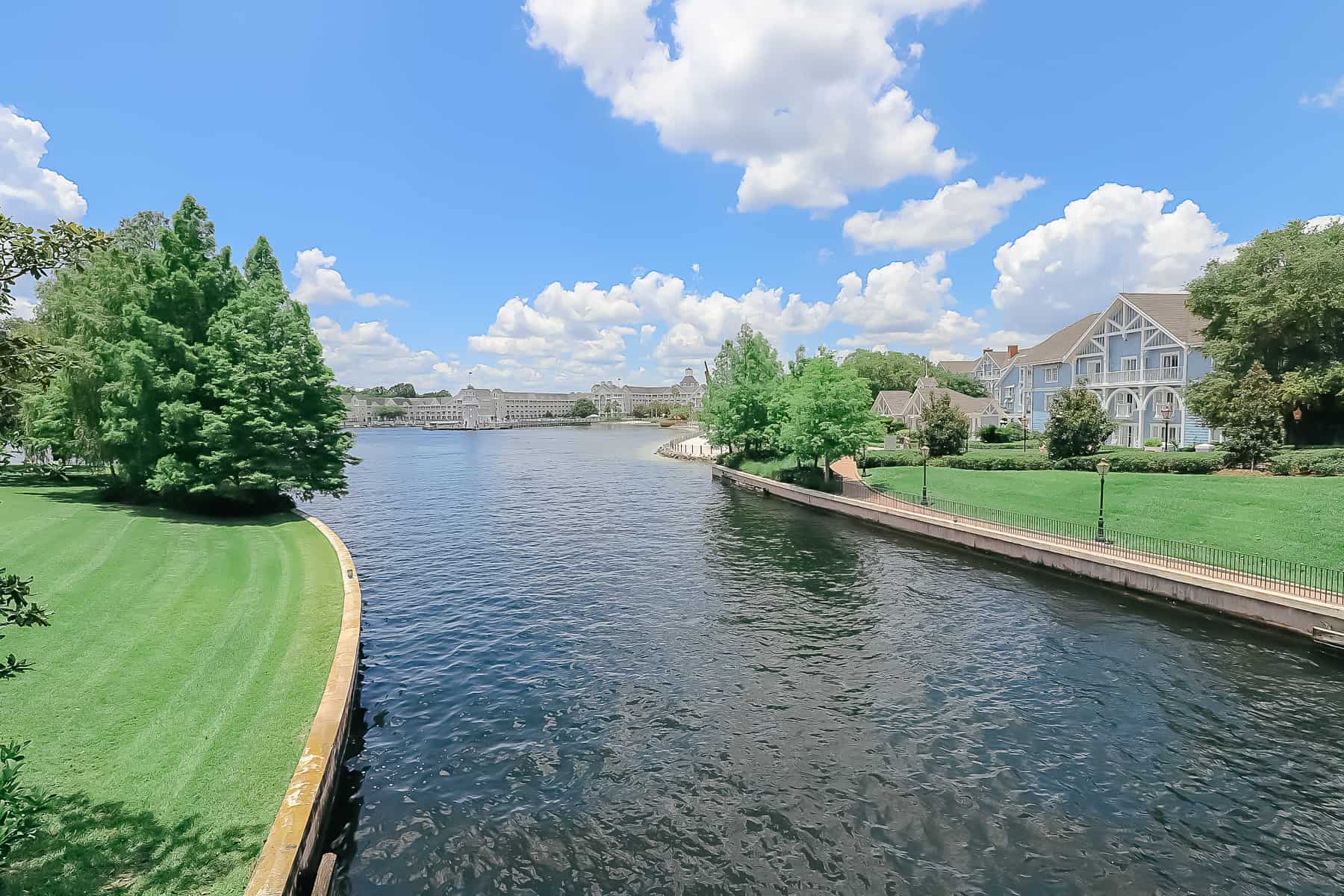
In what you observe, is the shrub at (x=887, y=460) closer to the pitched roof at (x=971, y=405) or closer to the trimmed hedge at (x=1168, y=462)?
the trimmed hedge at (x=1168, y=462)

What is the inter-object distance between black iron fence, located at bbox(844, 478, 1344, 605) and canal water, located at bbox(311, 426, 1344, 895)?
2.25m

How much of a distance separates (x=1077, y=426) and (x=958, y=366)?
377 ft

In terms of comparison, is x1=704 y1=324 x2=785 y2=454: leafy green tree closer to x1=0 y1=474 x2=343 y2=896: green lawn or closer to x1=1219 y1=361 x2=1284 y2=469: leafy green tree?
x1=1219 y1=361 x2=1284 y2=469: leafy green tree

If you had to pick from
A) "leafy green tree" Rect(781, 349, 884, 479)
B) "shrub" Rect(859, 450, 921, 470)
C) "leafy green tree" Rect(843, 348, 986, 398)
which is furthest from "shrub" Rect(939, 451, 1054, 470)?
"leafy green tree" Rect(843, 348, 986, 398)

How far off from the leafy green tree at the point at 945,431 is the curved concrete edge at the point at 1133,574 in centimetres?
1951

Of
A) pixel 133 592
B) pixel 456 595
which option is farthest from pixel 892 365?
pixel 133 592

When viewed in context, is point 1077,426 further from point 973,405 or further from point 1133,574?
point 973,405

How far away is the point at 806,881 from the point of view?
916 centimetres

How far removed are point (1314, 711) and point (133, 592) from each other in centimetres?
2854

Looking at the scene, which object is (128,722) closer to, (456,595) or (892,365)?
(456,595)

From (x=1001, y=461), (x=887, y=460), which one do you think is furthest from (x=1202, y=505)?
(x=887, y=460)

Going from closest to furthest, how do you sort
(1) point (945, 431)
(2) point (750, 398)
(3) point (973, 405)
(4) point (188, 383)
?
1. (4) point (188, 383)
2. (1) point (945, 431)
3. (2) point (750, 398)
4. (3) point (973, 405)

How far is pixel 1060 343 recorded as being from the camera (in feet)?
215

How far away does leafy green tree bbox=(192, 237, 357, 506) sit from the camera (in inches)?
1115
